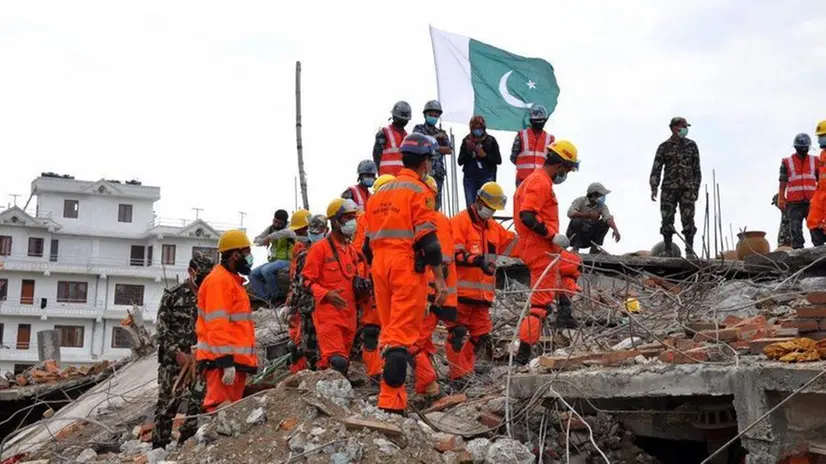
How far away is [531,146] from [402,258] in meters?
5.54

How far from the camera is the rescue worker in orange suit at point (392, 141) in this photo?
11297 millimetres

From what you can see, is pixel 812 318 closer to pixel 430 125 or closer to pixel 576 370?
pixel 576 370

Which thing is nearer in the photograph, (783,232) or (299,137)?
(783,232)

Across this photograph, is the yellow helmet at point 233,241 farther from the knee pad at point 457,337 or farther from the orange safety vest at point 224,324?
the knee pad at point 457,337

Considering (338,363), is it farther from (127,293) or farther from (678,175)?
(127,293)

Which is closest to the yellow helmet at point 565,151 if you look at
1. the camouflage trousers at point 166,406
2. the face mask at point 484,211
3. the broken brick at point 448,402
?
the face mask at point 484,211

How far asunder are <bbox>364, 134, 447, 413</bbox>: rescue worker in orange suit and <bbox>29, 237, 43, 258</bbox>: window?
50.3m

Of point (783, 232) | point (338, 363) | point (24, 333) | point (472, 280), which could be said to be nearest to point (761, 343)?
point (472, 280)

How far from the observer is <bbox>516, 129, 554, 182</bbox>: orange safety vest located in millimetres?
11680

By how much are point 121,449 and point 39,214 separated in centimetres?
4877

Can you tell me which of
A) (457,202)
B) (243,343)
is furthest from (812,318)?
(457,202)

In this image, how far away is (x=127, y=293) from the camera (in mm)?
53531

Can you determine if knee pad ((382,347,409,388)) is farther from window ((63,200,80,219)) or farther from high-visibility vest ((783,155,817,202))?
window ((63,200,80,219))

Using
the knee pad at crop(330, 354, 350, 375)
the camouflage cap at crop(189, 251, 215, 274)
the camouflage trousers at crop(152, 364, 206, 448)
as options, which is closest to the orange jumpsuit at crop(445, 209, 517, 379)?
the knee pad at crop(330, 354, 350, 375)
